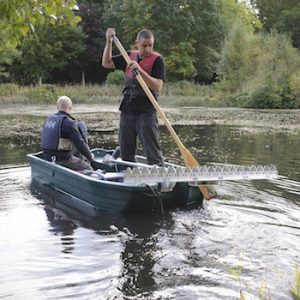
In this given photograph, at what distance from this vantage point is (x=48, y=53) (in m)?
38.3

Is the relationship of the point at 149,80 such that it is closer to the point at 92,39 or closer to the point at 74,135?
the point at 74,135

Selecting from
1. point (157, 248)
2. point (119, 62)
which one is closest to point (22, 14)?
point (157, 248)

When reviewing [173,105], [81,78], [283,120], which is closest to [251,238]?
[283,120]

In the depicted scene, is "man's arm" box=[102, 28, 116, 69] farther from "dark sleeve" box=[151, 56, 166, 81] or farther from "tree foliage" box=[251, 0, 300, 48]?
"tree foliage" box=[251, 0, 300, 48]

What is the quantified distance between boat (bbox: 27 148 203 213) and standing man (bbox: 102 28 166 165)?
34cm

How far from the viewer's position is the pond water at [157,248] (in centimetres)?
414

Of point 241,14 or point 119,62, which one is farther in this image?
point 241,14

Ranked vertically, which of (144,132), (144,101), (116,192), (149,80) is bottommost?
(116,192)

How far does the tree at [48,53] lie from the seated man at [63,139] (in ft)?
105

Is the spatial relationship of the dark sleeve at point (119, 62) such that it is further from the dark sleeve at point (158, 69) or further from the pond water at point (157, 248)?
the pond water at point (157, 248)

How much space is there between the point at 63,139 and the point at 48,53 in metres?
32.7

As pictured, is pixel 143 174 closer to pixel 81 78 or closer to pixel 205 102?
pixel 205 102

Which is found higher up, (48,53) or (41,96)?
(48,53)

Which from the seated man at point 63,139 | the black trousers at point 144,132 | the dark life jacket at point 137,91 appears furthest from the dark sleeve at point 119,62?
the seated man at point 63,139
